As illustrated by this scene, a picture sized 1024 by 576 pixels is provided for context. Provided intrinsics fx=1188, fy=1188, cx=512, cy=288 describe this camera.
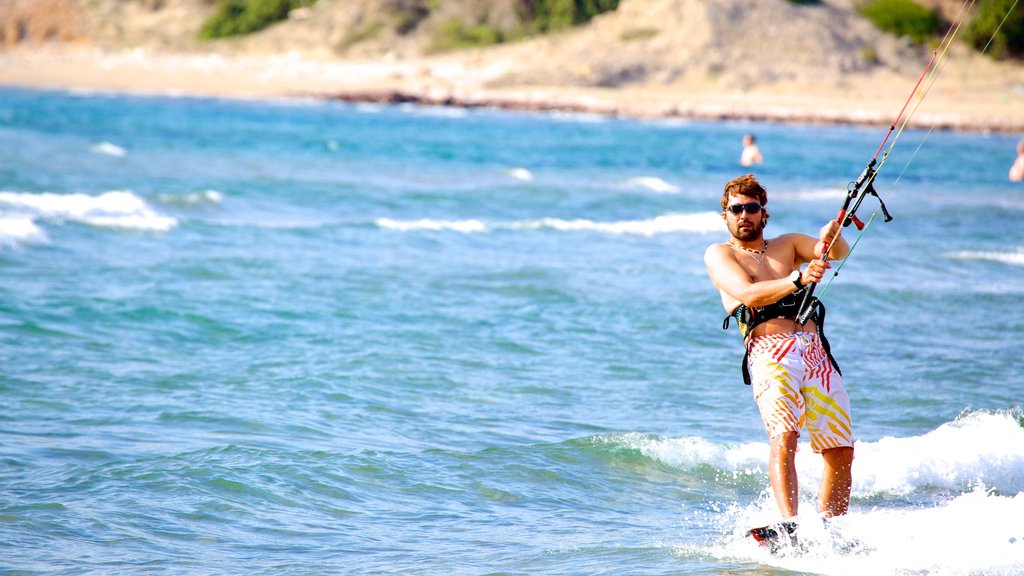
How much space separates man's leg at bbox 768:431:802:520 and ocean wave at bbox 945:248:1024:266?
12.3 meters

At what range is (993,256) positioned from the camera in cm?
1703

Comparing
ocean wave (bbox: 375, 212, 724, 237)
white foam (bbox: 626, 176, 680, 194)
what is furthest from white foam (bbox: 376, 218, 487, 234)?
white foam (bbox: 626, 176, 680, 194)

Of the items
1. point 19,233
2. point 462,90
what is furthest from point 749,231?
point 462,90

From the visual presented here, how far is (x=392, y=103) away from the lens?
70.8 meters

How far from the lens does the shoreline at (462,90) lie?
2394 inches

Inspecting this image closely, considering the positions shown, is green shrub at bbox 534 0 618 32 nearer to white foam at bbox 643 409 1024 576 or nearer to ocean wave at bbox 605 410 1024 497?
white foam at bbox 643 409 1024 576

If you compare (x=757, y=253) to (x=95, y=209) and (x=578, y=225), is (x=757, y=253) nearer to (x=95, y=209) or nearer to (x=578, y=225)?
(x=578, y=225)

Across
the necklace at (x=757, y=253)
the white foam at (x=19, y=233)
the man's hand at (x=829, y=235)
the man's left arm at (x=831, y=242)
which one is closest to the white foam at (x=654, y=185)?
the white foam at (x=19, y=233)

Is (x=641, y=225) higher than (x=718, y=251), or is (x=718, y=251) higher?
(x=718, y=251)

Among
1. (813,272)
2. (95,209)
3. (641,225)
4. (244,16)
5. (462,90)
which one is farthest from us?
(244,16)

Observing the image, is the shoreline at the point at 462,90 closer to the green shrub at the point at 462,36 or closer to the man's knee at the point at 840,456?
the green shrub at the point at 462,36

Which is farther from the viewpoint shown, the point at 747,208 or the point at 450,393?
the point at 450,393

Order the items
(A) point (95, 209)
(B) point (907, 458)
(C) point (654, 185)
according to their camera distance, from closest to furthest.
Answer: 1. (B) point (907, 458)
2. (A) point (95, 209)
3. (C) point (654, 185)

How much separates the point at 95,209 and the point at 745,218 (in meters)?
15.4
